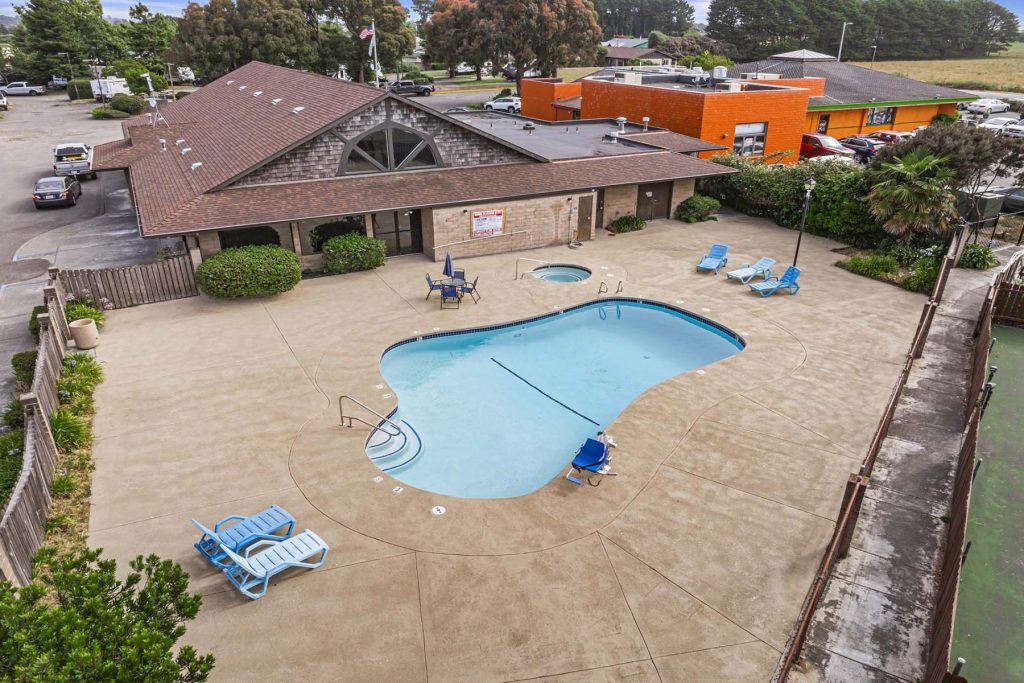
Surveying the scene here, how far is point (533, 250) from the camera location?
26188 millimetres

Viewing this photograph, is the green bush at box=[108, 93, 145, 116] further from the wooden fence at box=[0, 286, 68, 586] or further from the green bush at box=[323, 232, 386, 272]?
the wooden fence at box=[0, 286, 68, 586]

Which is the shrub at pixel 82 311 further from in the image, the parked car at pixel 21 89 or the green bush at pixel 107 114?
the parked car at pixel 21 89

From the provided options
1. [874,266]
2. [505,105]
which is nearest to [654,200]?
[874,266]

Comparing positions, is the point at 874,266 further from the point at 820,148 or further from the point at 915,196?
the point at 820,148

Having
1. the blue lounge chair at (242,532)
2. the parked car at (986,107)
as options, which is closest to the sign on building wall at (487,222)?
the blue lounge chair at (242,532)

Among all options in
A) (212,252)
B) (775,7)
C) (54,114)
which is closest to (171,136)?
(212,252)

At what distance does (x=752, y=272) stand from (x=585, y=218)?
746cm

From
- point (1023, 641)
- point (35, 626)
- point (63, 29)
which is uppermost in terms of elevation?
point (63, 29)

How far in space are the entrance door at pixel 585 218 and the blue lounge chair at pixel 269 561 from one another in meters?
19.2

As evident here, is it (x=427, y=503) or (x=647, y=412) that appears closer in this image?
(x=427, y=503)

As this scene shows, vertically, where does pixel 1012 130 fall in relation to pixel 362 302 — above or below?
above

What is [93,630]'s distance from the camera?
532 cm

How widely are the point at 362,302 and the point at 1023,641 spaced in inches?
704

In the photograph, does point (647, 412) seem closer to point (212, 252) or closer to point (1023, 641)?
point (1023, 641)
